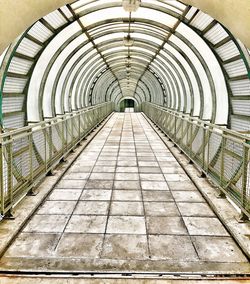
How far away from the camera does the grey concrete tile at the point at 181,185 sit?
5766 mm

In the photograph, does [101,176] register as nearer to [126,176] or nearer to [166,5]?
[126,176]

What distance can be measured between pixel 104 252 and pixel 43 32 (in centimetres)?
600

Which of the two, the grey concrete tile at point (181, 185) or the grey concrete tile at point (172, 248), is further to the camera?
the grey concrete tile at point (181, 185)

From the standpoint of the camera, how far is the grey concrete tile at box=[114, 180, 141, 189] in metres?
5.85

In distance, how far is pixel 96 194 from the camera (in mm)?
5441

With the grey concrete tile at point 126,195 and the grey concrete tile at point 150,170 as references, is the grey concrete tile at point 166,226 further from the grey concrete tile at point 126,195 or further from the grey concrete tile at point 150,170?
the grey concrete tile at point 150,170

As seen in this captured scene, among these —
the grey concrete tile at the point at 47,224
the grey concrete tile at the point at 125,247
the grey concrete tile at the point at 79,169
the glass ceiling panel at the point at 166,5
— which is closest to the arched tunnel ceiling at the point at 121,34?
the glass ceiling panel at the point at 166,5

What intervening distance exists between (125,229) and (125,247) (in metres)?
0.47

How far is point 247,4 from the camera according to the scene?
3506 millimetres

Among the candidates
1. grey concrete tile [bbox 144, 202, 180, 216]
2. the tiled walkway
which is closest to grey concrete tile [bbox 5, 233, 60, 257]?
the tiled walkway

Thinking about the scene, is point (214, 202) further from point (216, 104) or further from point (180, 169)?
point (216, 104)

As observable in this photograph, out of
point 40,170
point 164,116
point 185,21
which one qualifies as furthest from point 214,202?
point 164,116

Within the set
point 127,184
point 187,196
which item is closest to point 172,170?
point 127,184

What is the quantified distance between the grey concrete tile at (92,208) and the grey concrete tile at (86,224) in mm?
152
